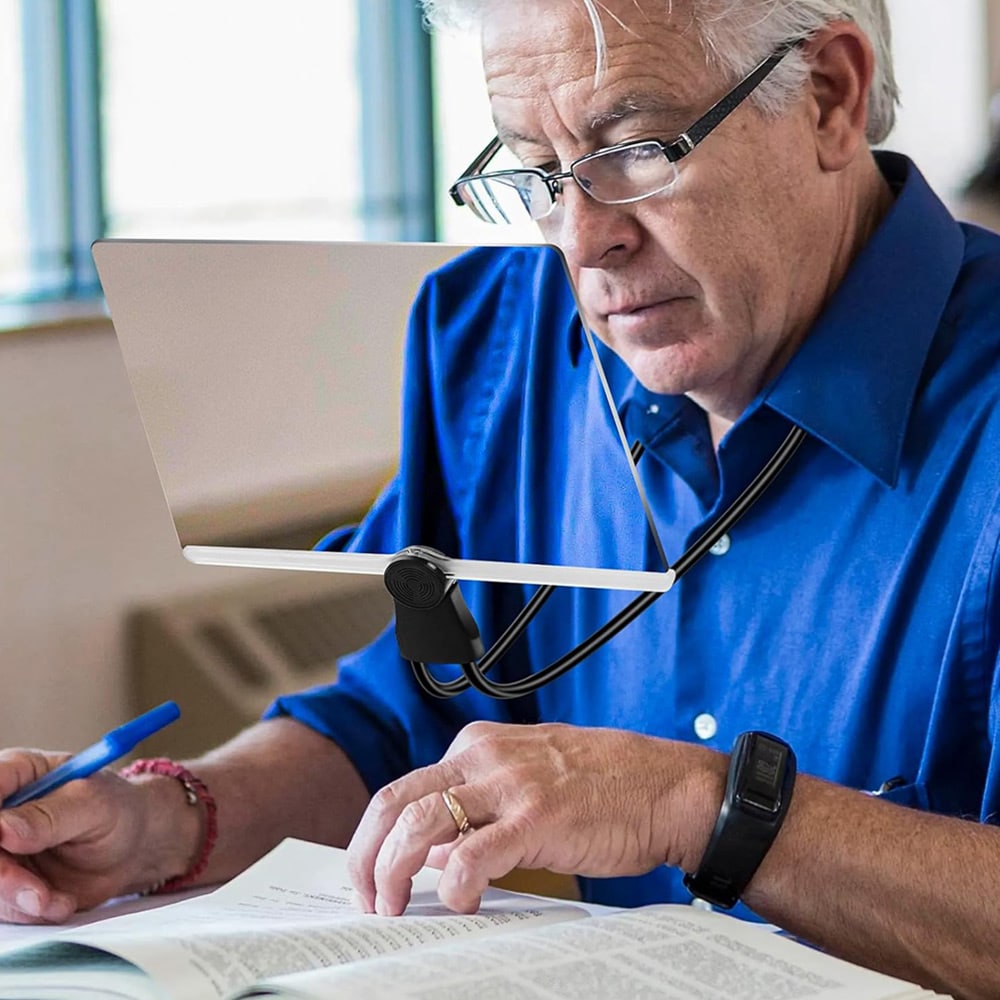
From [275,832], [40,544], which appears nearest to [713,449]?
[275,832]

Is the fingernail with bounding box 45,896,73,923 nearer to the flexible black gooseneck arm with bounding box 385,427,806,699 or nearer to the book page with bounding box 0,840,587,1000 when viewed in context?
the book page with bounding box 0,840,587,1000

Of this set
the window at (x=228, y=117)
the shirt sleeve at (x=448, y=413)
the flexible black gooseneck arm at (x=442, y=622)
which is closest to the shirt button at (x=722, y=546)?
the flexible black gooseneck arm at (x=442, y=622)

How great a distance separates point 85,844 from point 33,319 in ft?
6.53

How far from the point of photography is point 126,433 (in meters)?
3.04

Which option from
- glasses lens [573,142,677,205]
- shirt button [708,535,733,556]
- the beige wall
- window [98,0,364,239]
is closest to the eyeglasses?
glasses lens [573,142,677,205]

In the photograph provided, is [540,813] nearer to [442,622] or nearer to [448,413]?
[442,622]

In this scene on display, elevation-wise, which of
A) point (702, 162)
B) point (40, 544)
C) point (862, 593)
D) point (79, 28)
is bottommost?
point (40, 544)

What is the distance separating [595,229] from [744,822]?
1.55 ft

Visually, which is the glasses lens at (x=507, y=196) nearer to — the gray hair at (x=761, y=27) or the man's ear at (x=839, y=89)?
the gray hair at (x=761, y=27)

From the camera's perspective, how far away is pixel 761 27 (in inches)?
45.8

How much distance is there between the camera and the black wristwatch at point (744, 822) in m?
0.95

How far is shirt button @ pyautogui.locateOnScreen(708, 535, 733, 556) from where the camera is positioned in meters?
1.25

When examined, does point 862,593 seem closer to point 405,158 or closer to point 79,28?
point 79,28

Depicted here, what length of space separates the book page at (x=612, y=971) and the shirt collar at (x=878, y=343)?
1.49 feet
